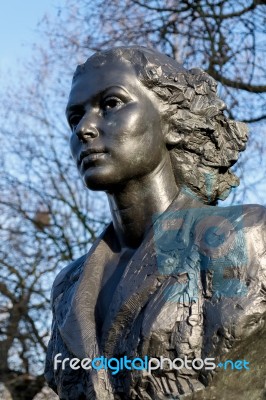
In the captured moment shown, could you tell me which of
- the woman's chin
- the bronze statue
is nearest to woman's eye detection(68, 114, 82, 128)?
the bronze statue

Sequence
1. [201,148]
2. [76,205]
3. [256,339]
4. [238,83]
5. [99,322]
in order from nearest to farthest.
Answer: [256,339], [99,322], [201,148], [238,83], [76,205]

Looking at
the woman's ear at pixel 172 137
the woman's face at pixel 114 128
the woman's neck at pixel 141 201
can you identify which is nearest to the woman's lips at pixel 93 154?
the woman's face at pixel 114 128

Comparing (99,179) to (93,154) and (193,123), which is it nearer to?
(93,154)

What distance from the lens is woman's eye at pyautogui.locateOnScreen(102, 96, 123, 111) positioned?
13.9 ft

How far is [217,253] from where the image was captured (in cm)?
392

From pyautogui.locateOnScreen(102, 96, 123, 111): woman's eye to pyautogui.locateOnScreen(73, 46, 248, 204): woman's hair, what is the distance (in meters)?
0.15

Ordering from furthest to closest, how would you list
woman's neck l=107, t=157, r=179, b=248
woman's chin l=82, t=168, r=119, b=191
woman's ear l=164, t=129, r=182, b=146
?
woman's ear l=164, t=129, r=182, b=146
woman's neck l=107, t=157, r=179, b=248
woman's chin l=82, t=168, r=119, b=191

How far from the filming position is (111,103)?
4.25 metres

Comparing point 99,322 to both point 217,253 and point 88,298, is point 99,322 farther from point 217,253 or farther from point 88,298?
point 217,253

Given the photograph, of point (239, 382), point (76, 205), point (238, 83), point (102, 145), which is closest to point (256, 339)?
point (239, 382)

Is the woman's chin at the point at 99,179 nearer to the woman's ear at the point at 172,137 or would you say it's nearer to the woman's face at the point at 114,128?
the woman's face at the point at 114,128

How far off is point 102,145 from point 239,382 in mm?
1117

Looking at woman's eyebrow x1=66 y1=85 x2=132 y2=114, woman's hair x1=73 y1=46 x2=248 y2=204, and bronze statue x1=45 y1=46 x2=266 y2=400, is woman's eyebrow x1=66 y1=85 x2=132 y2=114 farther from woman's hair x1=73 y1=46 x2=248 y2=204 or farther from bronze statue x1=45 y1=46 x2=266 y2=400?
woman's hair x1=73 y1=46 x2=248 y2=204

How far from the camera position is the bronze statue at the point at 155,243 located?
380 centimetres
